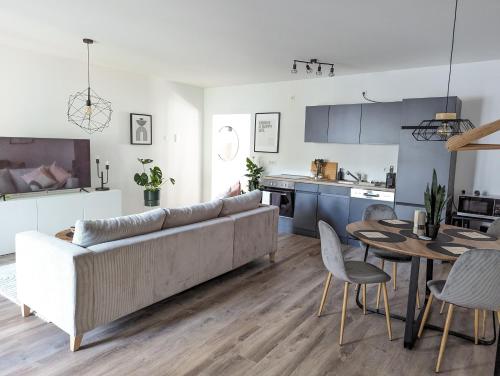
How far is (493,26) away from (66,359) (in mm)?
4339

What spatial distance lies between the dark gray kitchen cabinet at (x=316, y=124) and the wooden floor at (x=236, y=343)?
2807 millimetres

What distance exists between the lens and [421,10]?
2906 mm

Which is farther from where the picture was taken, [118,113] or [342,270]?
[118,113]

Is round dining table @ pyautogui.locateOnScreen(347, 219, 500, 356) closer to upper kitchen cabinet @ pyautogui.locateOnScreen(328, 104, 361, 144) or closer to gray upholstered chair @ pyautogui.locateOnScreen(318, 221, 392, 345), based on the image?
gray upholstered chair @ pyautogui.locateOnScreen(318, 221, 392, 345)

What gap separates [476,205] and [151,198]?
4.72 meters

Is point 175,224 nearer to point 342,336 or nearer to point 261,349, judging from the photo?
point 261,349

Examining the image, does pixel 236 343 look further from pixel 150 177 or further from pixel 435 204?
pixel 150 177

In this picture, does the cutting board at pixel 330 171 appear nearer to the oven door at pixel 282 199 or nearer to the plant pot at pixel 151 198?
the oven door at pixel 282 199

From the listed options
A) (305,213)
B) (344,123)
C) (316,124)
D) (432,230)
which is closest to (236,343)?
(432,230)

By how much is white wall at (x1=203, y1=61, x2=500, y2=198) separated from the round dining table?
1.95 m

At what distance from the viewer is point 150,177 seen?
6340 mm

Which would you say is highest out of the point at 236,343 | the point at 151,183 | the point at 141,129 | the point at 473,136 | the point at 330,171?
the point at 141,129

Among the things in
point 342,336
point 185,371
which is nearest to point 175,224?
point 185,371

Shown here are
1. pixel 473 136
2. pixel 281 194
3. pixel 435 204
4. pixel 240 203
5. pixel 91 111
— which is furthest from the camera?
pixel 281 194
